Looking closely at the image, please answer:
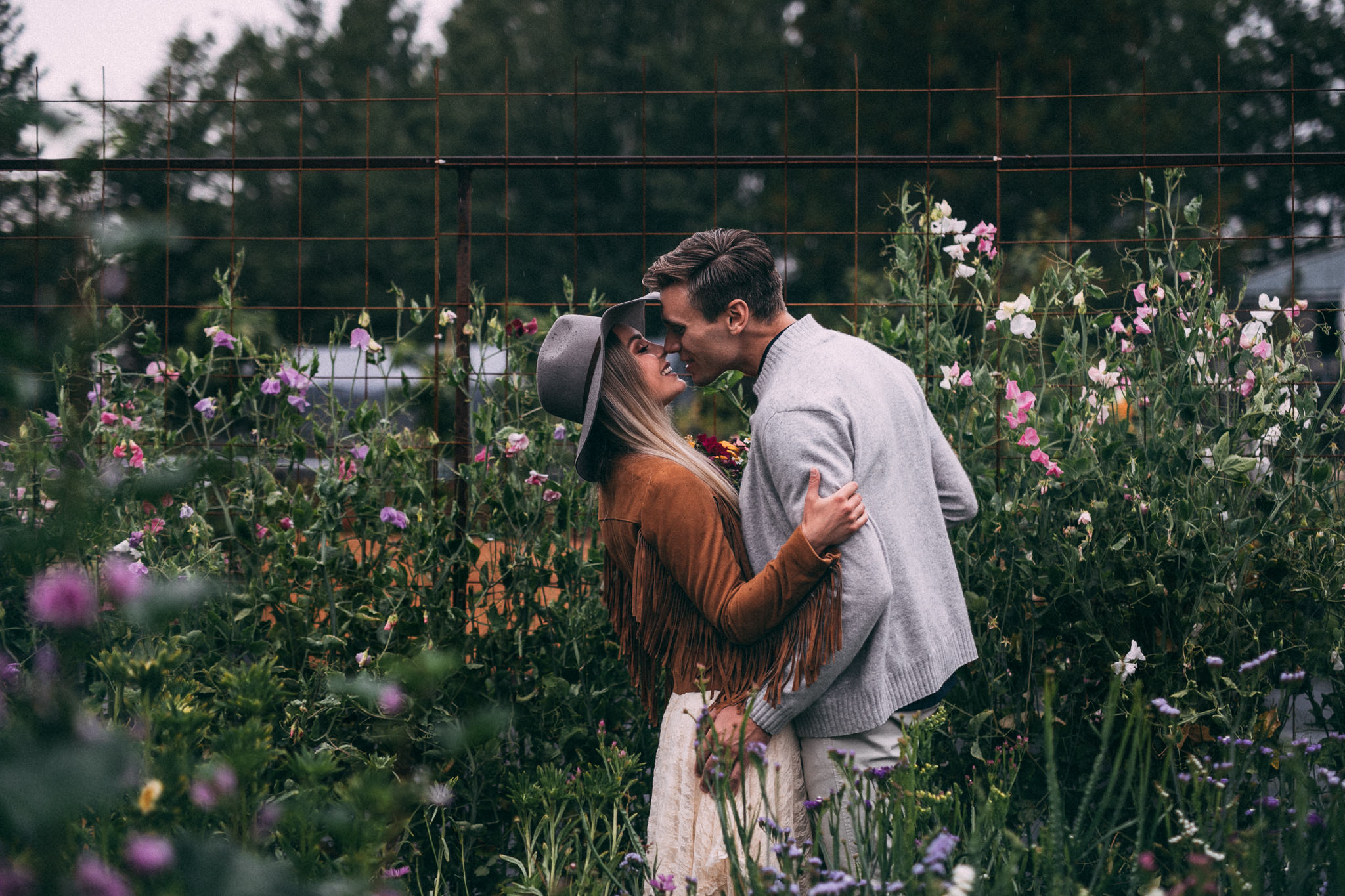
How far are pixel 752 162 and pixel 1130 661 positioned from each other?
5.39 feet

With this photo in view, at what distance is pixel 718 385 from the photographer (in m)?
2.47

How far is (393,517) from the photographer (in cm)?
251

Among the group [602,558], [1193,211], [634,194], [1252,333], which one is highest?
[634,194]

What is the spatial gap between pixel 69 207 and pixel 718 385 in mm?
1858

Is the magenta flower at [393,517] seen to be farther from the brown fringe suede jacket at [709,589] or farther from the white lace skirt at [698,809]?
the white lace skirt at [698,809]

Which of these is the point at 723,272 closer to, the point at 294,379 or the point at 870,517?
the point at 870,517

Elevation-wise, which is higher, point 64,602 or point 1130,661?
point 64,602

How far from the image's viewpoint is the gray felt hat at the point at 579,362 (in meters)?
1.82

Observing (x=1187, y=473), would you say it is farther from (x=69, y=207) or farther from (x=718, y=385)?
(x=69, y=207)

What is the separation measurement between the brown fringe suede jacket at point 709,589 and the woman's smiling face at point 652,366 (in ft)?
0.52

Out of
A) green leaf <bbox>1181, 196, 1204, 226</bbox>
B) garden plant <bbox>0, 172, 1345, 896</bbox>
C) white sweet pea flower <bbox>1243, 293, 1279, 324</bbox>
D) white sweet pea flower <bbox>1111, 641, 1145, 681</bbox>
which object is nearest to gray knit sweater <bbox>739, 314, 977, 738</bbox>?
garden plant <bbox>0, 172, 1345, 896</bbox>

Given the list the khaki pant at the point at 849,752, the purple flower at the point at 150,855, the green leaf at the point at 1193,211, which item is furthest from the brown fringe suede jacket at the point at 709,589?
the green leaf at the point at 1193,211

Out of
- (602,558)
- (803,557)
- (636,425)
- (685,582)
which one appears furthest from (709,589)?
(602,558)

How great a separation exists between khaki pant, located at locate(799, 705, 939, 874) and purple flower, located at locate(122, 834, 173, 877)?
1.08 metres
